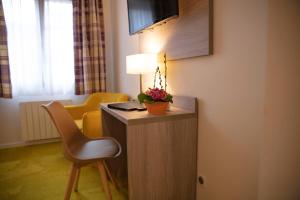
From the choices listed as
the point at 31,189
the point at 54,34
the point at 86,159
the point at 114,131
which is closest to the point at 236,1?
the point at 86,159

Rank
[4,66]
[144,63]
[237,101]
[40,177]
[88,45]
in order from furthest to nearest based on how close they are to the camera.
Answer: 1. [88,45]
2. [4,66]
3. [40,177]
4. [144,63]
5. [237,101]

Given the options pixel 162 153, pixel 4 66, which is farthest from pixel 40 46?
pixel 162 153

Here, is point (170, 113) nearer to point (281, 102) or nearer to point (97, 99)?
point (281, 102)

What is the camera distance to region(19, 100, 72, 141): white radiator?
3.05m

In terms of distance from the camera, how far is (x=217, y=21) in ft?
4.58

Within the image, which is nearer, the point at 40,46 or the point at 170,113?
the point at 170,113

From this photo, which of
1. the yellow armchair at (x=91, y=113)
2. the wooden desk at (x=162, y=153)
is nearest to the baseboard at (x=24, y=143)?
the yellow armchair at (x=91, y=113)

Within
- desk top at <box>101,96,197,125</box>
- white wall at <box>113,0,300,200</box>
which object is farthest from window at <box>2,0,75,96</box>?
white wall at <box>113,0,300,200</box>

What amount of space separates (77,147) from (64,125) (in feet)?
0.67

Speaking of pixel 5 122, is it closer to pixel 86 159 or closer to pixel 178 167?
pixel 86 159

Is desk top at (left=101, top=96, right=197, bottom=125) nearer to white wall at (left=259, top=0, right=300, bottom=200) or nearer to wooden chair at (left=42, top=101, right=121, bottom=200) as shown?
wooden chair at (left=42, top=101, right=121, bottom=200)

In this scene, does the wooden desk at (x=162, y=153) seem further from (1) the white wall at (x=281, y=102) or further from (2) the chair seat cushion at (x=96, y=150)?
(1) the white wall at (x=281, y=102)

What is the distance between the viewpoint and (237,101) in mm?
1285

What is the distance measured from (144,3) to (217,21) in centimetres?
92
